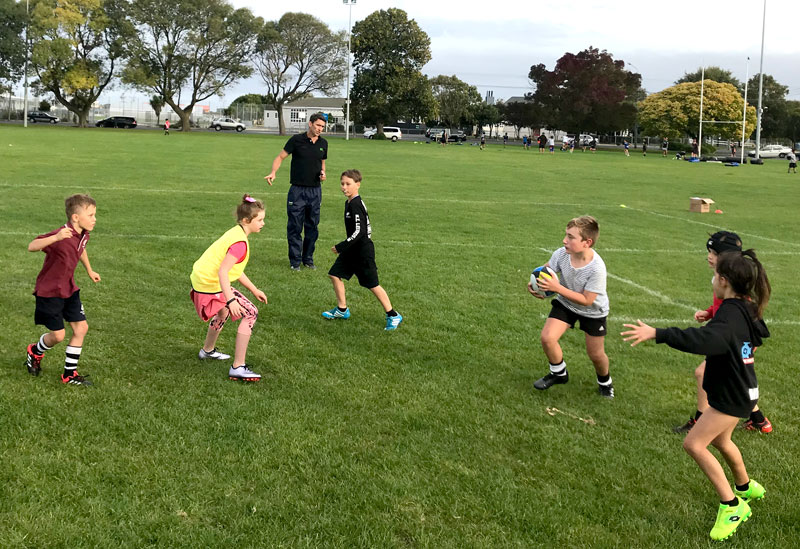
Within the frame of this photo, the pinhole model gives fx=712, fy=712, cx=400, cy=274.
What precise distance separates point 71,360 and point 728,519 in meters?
4.59

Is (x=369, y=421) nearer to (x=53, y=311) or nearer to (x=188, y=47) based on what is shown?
(x=53, y=311)

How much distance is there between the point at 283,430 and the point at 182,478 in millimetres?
860

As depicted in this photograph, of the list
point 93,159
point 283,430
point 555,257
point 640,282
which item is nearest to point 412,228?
point 640,282

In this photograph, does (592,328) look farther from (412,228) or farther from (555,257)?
(412,228)

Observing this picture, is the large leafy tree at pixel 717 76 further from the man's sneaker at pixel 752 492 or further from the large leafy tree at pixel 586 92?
the man's sneaker at pixel 752 492

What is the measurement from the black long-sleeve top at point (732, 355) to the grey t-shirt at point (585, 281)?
1.66 meters

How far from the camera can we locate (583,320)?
5676 mm

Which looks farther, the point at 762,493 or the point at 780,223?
the point at 780,223

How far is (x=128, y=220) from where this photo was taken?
43.7 feet

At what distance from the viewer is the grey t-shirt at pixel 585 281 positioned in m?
5.48

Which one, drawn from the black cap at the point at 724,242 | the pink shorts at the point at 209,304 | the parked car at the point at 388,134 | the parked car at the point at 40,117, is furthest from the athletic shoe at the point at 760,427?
the parked car at the point at 40,117

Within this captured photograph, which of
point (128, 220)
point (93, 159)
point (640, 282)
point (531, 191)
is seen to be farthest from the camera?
point (93, 159)

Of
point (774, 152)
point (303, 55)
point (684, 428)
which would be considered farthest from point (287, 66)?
point (684, 428)

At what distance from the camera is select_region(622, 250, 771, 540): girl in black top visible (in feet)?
11.9
